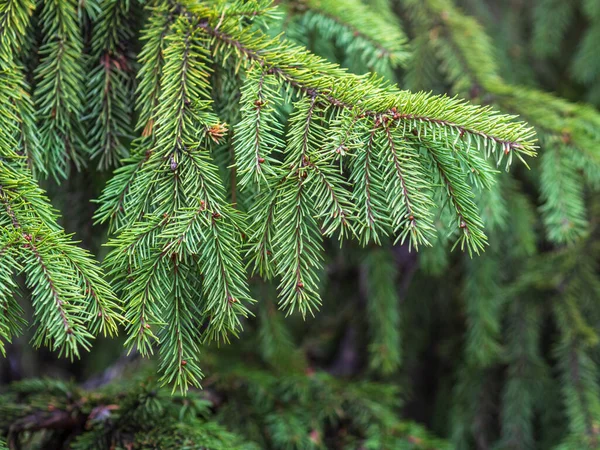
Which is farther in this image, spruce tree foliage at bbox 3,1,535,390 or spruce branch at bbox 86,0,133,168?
spruce branch at bbox 86,0,133,168

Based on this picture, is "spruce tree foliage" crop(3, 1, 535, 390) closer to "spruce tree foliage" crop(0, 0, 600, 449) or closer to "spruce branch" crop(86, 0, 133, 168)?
"spruce tree foliage" crop(0, 0, 600, 449)

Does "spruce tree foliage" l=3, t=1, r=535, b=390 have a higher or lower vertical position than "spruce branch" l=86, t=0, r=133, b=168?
lower

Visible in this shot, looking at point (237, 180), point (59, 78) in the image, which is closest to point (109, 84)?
point (59, 78)

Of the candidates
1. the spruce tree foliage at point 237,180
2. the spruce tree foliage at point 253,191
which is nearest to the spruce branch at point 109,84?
the spruce tree foliage at point 237,180

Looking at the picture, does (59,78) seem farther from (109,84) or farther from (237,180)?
(237,180)

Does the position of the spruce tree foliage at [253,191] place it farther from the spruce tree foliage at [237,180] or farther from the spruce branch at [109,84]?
the spruce branch at [109,84]

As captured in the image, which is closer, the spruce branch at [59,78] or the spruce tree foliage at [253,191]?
the spruce tree foliage at [253,191]

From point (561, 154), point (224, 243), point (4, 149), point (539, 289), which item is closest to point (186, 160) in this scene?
point (224, 243)

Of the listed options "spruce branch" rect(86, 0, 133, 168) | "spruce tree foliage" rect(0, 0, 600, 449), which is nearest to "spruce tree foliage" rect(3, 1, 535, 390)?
"spruce tree foliage" rect(0, 0, 600, 449)
